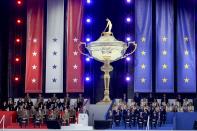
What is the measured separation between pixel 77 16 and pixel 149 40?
4109 mm

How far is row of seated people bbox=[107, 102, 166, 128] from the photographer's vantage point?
19453 mm

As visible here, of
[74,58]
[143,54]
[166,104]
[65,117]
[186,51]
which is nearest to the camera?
[65,117]

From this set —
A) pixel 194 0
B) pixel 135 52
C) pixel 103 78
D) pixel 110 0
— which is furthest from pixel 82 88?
pixel 194 0

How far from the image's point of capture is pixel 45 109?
20.8m

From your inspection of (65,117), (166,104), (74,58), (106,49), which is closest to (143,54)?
(106,49)

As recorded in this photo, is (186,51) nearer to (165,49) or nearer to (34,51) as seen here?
(165,49)

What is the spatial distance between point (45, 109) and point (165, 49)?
7347 mm

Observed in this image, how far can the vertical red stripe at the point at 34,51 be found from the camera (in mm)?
24484

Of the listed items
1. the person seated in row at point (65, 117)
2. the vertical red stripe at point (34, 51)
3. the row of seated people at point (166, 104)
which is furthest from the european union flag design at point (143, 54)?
the person seated in row at point (65, 117)

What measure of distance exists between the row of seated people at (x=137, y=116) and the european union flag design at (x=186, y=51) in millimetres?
4388

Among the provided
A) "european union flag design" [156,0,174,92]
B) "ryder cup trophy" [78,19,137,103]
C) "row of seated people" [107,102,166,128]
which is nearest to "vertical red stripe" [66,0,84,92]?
"ryder cup trophy" [78,19,137,103]

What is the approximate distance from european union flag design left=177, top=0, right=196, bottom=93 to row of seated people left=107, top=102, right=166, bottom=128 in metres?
4.39

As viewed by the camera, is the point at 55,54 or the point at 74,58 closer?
the point at 74,58

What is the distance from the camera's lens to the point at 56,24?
81.0 feet
